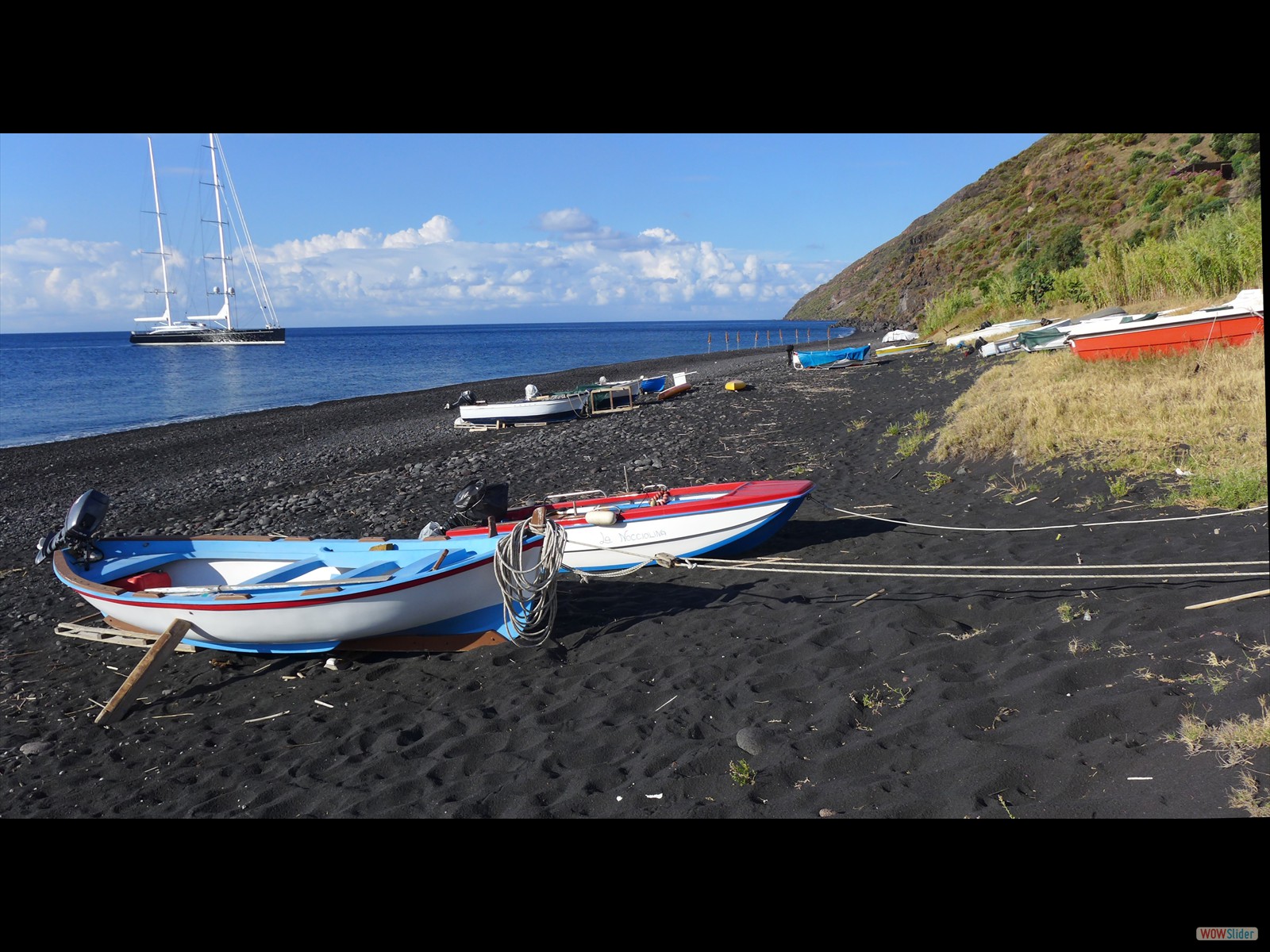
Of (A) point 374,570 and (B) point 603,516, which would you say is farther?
(B) point 603,516

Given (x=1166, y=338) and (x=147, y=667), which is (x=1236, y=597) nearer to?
(x=147, y=667)

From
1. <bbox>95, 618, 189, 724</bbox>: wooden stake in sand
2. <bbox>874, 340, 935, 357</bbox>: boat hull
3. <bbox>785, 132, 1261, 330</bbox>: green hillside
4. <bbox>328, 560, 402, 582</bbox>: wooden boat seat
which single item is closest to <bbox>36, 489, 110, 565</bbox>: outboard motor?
<bbox>95, 618, 189, 724</bbox>: wooden stake in sand

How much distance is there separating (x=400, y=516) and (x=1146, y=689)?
10630mm

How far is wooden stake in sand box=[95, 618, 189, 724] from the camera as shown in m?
6.56

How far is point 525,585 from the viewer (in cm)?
715

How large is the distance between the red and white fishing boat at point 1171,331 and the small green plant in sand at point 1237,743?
34.5ft

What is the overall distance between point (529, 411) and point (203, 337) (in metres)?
80.1

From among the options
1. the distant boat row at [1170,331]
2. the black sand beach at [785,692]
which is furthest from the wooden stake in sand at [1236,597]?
the distant boat row at [1170,331]

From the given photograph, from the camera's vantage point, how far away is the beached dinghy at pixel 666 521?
8742 millimetres

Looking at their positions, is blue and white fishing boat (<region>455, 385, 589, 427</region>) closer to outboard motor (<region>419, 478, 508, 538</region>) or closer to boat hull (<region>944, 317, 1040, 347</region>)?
boat hull (<region>944, 317, 1040, 347</region>)

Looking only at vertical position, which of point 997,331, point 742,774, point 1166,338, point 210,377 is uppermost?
point 210,377

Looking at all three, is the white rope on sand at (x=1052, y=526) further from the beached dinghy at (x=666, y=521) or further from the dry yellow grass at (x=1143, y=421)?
the beached dinghy at (x=666, y=521)

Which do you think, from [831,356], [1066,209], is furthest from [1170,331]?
[1066,209]

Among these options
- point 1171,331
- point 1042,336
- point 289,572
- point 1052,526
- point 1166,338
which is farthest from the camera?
point 1042,336
